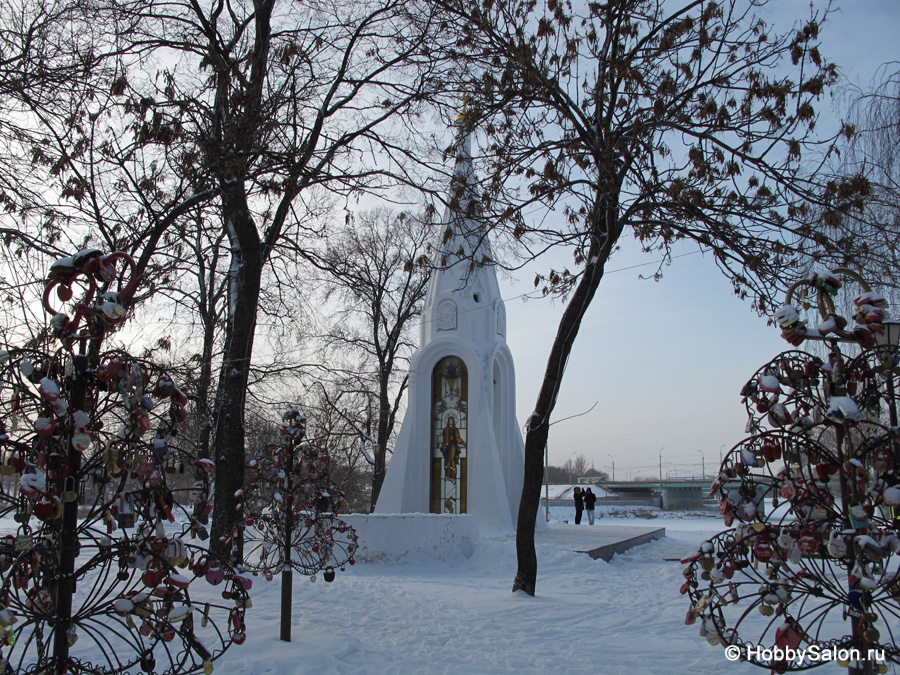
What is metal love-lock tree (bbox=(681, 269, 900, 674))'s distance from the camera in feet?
9.99

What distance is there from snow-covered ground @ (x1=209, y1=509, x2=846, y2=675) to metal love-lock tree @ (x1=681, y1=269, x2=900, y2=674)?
2579 mm

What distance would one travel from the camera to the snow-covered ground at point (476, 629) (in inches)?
218

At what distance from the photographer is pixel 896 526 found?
3.09 m

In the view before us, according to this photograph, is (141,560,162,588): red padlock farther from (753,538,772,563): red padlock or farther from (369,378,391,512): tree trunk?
(369,378,391,512): tree trunk

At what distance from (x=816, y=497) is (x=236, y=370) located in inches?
315

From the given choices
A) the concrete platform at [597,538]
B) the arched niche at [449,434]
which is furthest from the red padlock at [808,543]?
the arched niche at [449,434]

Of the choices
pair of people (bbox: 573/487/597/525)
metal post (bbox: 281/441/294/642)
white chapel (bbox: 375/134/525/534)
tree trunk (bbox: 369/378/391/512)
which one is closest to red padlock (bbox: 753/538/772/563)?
metal post (bbox: 281/441/294/642)

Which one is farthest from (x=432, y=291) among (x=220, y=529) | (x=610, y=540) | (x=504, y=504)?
(x=220, y=529)

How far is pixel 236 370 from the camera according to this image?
9648mm

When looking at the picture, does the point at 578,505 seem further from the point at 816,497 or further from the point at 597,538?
the point at 816,497

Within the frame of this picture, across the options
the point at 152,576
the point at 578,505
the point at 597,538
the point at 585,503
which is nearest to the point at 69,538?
the point at 152,576

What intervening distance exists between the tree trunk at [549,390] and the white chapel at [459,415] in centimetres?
847

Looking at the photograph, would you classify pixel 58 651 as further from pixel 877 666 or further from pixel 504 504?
pixel 504 504

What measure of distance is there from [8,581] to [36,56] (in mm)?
5309
